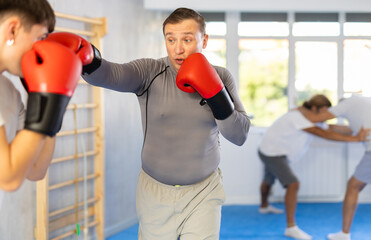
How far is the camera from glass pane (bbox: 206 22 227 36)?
5.84m

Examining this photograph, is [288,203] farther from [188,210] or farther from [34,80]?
[34,80]

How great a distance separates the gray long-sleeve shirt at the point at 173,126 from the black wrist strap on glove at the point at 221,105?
9 cm

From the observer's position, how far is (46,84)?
1.30 m

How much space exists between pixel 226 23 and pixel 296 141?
1.86 metres

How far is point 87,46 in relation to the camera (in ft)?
6.10

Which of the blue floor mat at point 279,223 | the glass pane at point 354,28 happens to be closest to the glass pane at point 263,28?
the glass pane at point 354,28

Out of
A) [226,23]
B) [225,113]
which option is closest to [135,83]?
[225,113]

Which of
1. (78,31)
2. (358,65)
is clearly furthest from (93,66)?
(358,65)

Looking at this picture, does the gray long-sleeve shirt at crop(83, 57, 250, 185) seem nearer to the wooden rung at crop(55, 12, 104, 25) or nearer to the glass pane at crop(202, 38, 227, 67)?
the wooden rung at crop(55, 12, 104, 25)

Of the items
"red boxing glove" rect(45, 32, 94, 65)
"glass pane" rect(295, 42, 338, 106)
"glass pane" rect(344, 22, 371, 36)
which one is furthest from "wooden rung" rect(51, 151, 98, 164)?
"glass pane" rect(344, 22, 371, 36)

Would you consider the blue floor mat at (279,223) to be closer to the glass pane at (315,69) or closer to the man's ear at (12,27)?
the glass pane at (315,69)

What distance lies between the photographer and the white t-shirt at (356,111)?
4.31 m

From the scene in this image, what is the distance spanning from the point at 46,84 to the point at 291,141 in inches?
148

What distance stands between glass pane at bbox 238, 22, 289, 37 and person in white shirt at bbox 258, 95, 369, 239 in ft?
4.81
